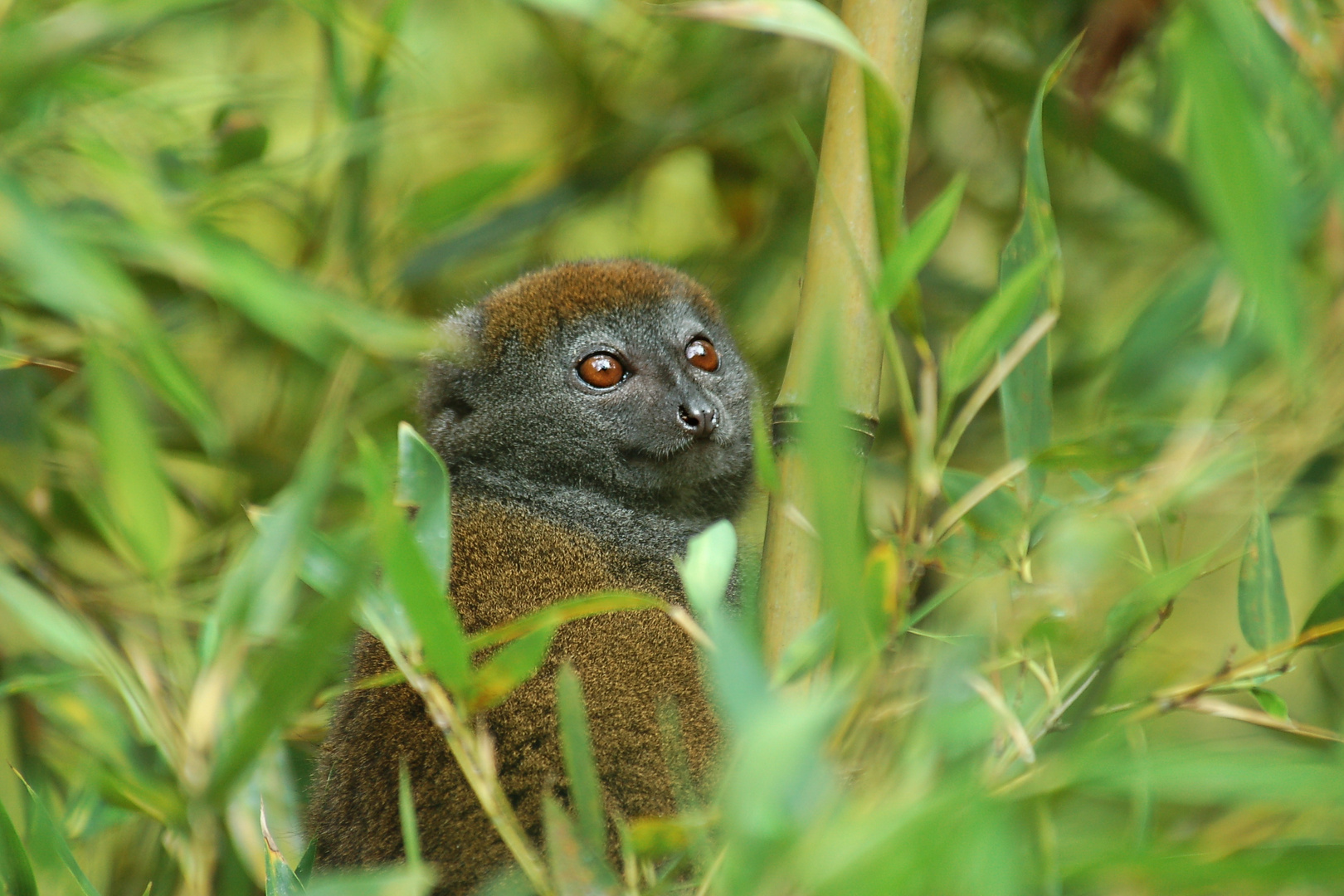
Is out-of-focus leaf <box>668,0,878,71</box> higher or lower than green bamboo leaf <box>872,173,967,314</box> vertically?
higher

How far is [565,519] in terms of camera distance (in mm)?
2855

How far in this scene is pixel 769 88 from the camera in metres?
3.57

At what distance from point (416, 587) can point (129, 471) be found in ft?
2.66

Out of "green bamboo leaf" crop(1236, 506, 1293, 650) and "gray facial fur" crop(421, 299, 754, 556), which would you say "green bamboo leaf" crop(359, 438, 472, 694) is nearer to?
"green bamboo leaf" crop(1236, 506, 1293, 650)

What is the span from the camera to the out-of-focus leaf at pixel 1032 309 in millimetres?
1656

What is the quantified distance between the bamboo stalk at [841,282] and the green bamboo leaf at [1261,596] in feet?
1.71

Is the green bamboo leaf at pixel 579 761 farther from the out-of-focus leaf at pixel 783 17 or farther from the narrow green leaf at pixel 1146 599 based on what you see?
the out-of-focus leaf at pixel 783 17

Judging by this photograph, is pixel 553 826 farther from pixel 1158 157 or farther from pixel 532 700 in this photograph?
pixel 1158 157

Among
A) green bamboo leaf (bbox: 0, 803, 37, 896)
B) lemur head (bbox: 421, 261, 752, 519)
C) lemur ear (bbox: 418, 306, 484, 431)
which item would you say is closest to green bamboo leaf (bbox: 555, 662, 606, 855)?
green bamboo leaf (bbox: 0, 803, 37, 896)

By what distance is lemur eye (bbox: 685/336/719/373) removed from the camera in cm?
320

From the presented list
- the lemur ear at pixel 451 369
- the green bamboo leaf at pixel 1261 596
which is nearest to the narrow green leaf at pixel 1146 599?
the green bamboo leaf at pixel 1261 596

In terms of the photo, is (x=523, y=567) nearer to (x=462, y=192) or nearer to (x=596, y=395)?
(x=596, y=395)

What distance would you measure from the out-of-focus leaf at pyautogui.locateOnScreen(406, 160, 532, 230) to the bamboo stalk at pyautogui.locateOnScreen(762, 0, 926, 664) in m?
1.09

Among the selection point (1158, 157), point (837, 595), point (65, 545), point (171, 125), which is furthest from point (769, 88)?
point (837, 595)
